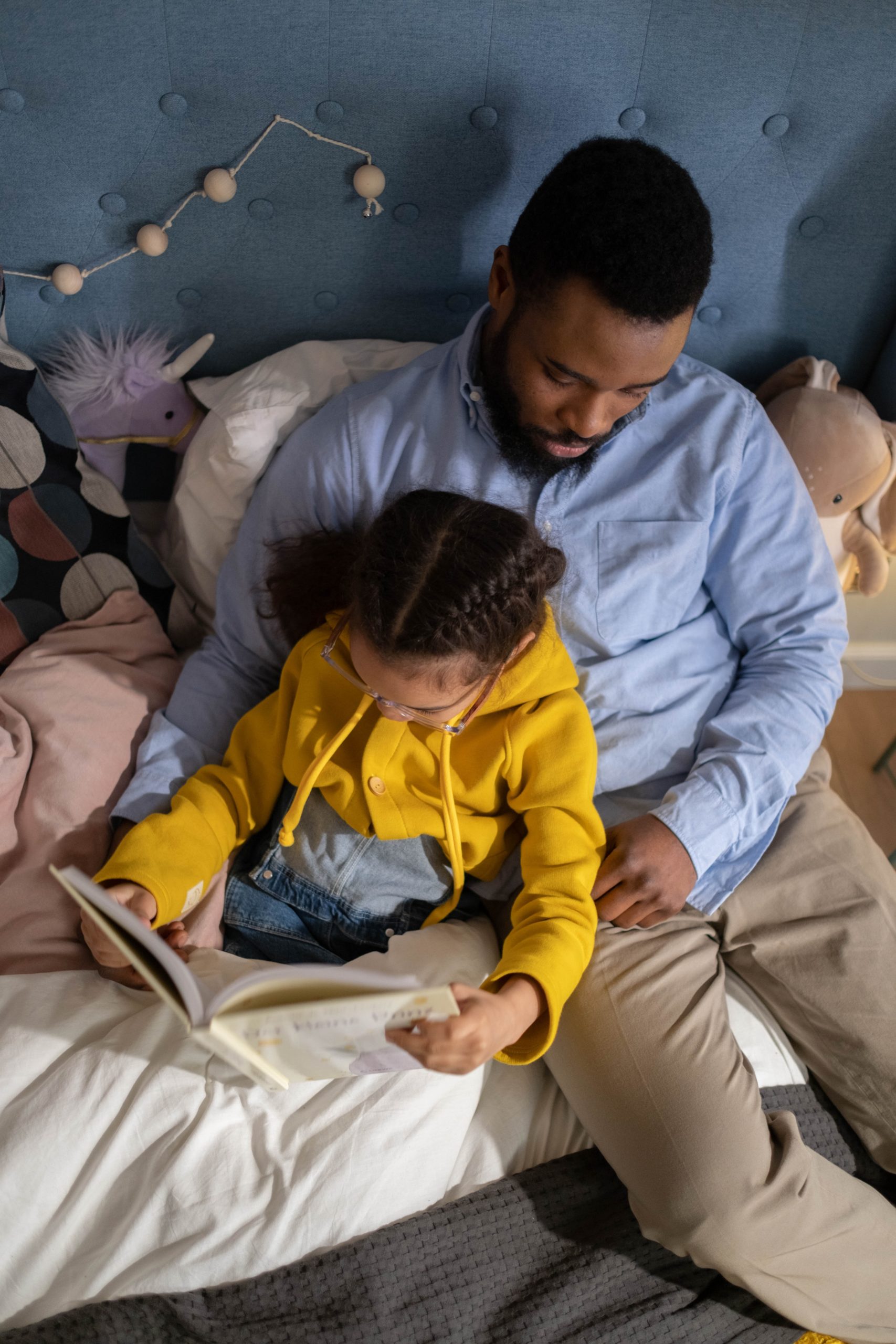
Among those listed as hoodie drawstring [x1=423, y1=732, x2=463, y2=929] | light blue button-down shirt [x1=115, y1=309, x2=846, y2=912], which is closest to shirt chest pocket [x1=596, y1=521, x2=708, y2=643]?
light blue button-down shirt [x1=115, y1=309, x2=846, y2=912]

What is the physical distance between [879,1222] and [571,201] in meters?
1.19

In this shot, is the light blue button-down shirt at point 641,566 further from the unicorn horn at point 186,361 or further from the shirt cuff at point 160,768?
the unicorn horn at point 186,361

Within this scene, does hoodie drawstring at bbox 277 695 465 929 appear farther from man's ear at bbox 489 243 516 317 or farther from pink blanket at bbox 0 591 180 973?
man's ear at bbox 489 243 516 317

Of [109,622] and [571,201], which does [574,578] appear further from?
[109,622]

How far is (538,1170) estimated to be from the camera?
3.56ft

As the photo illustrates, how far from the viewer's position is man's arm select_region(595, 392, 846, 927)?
3.87 feet

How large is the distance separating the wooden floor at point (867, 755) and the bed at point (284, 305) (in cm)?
63

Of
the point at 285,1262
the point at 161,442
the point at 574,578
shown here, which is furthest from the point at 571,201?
the point at 285,1262

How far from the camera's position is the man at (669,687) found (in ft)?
3.37

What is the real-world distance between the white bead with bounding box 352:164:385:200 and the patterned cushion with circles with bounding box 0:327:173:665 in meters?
0.52

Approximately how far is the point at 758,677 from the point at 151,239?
1.02m

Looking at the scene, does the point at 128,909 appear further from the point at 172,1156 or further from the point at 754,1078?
the point at 754,1078

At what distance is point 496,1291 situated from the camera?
101cm

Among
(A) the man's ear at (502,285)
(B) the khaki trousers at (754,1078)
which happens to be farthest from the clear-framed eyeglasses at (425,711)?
(A) the man's ear at (502,285)
